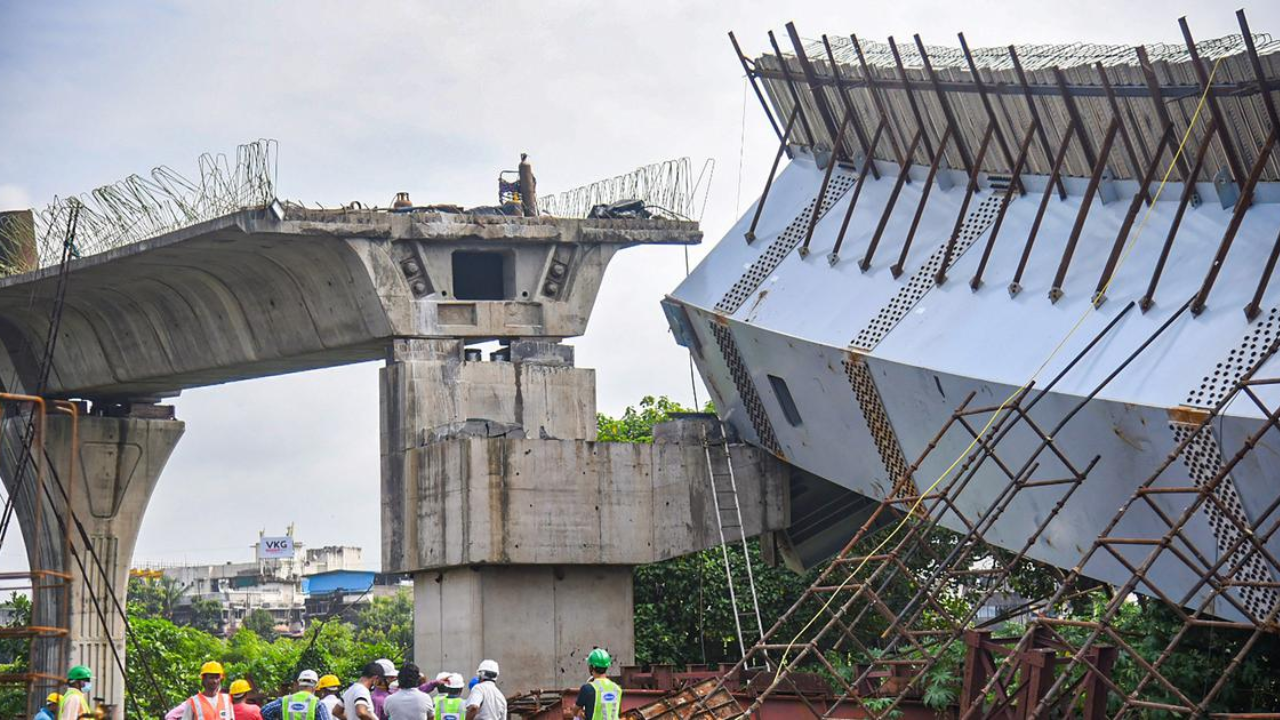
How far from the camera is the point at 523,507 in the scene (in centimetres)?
3141

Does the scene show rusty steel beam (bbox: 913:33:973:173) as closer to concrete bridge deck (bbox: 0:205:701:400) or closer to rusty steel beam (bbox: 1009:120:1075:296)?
rusty steel beam (bbox: 1009:120:1075:296)

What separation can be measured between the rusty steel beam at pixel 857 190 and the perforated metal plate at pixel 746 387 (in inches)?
86.8

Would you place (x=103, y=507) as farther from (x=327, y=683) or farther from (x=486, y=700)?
(x=486, y=700)

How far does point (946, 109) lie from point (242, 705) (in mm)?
13824

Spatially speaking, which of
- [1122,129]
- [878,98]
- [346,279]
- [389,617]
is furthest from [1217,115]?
[389,617]

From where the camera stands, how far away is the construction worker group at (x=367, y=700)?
57.3ft

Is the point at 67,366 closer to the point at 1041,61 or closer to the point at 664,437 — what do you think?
the point at 664,437

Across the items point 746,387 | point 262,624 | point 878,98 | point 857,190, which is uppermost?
point 878,98

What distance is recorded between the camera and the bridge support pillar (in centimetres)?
3127

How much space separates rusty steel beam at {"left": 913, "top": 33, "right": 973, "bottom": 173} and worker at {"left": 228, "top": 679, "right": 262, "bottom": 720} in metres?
13.2

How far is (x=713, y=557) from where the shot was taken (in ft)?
149

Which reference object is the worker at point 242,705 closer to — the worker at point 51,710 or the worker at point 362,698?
the worker at point 362,698

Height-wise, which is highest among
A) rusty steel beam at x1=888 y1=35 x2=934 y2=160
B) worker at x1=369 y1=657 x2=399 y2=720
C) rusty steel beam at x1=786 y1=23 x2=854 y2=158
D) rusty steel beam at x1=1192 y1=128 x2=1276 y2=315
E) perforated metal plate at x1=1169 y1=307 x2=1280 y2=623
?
rusty steel beam at x1=786 y1=23 x2=854 y2=158

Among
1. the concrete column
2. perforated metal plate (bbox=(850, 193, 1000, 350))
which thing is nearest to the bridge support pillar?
perforated metal plate (bbox=(850, 193, 1000, 350))
